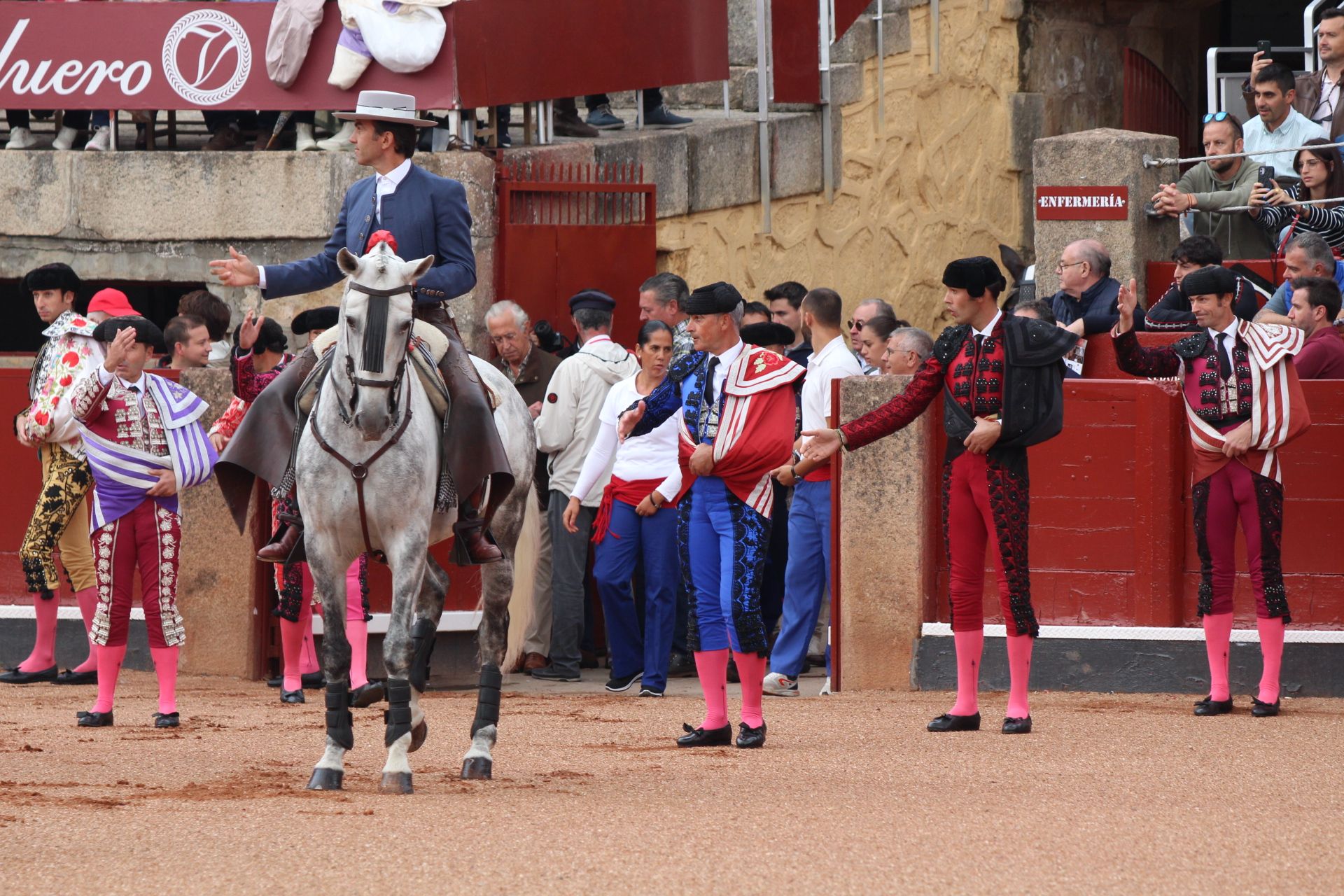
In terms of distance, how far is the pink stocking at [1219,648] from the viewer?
8.62 meters

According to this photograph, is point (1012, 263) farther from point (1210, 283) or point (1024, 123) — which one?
point (1210, 283)

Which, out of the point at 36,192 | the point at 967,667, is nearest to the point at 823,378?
Result: the point at 967,667

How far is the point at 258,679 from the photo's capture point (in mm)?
10617

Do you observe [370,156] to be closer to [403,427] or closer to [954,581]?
[403,427]

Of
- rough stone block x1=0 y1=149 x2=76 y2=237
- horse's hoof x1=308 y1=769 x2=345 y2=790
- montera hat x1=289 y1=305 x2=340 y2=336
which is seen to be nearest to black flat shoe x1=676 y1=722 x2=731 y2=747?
horse's hoof x1=308 y1=769 x2=345 y2=790

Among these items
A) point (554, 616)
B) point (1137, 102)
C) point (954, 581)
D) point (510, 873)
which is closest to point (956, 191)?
point (1137, 102)

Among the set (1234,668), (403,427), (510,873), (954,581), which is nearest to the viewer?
(510,873)

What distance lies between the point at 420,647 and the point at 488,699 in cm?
31

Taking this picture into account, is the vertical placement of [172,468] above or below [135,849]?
above

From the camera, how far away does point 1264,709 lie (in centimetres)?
853

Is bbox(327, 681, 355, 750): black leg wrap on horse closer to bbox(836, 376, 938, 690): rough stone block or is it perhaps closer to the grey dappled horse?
the grey dappled horse

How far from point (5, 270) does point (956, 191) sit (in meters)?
7.68

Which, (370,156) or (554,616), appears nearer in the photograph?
(370,156)

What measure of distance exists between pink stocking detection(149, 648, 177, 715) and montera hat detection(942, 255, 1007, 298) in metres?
3.67
